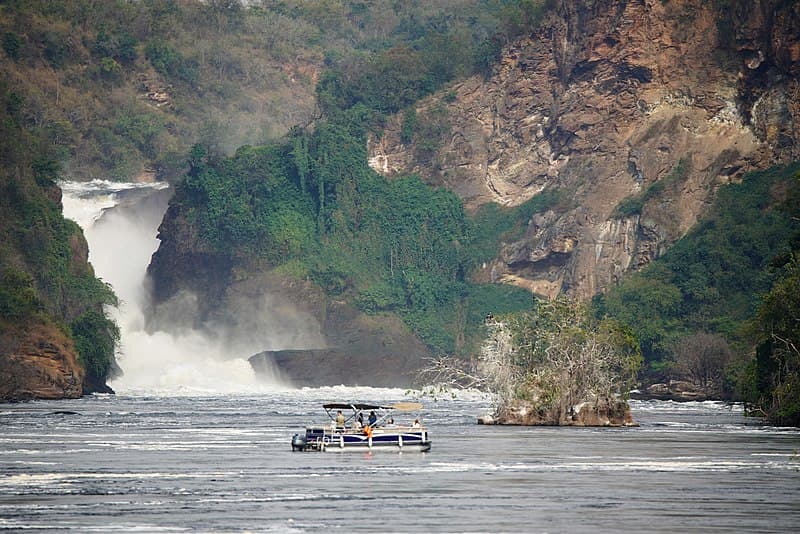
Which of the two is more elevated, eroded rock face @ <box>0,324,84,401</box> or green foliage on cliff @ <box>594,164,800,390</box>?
green foliage on cliff @ <box>594,164,800,390</box>

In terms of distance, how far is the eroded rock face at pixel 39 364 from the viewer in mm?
147500

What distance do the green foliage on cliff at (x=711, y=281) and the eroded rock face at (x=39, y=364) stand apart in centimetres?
6018

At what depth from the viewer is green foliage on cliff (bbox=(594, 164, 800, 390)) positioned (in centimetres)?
18400

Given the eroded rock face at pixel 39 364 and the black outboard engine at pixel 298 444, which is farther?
the eroded rock face at pixel 39 364

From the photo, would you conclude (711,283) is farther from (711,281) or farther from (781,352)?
(781,352)

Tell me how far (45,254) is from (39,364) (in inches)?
1240

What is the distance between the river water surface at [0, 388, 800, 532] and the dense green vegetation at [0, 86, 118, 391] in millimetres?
64899

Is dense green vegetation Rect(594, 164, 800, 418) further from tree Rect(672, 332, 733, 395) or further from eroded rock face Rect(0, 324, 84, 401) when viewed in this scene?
eroded rock face Rect(0, 324, 84, 401)

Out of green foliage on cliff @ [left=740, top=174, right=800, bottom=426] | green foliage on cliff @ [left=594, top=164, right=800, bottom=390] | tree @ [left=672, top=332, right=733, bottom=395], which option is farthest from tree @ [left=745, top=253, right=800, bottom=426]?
green foliage on cliff @ [left=594, top=164, right=800, bottom=390]

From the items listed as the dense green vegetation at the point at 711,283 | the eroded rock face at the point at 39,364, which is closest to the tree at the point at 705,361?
the dense green vegetation at the point at 711,283

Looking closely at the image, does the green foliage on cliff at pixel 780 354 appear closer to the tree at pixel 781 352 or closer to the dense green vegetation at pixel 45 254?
the tree at pixel 781 352

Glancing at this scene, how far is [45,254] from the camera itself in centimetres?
18062

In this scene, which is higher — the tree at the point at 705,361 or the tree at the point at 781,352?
the tree at the point at 705,361

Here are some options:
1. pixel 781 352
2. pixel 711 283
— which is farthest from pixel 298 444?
pixel 711 283
